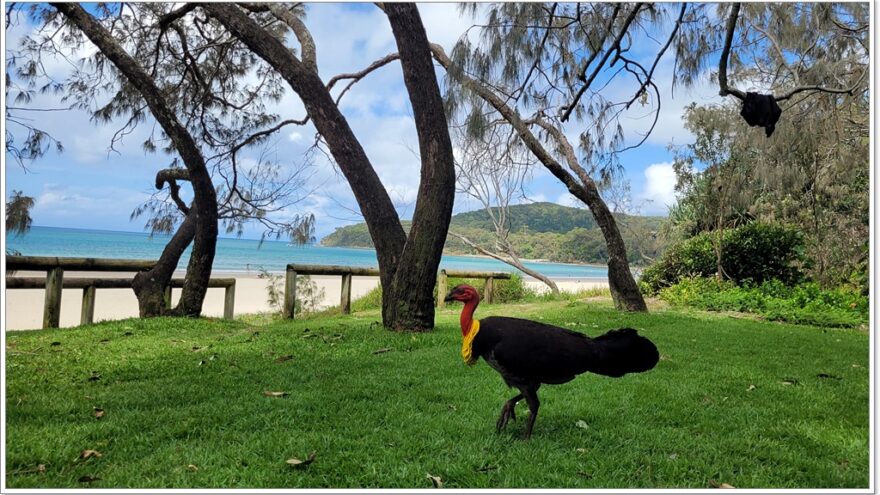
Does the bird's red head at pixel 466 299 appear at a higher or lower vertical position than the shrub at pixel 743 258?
lower

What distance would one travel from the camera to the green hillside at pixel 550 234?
189 inches

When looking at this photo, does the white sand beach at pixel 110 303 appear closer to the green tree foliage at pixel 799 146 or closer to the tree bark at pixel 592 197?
the tree bark at pixel 592 197

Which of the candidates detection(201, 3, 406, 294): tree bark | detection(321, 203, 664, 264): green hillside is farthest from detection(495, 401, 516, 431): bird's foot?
detection(201, 3, 406, 294): tree bark

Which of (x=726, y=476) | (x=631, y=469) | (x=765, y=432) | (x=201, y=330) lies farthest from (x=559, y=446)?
(x=201, y=330)

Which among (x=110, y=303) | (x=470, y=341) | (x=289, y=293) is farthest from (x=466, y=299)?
(x=110, y=303)

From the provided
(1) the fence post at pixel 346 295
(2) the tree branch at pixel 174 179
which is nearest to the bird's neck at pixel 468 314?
(1) the fence post at pixel 346 295

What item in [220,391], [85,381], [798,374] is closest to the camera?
[220,391]

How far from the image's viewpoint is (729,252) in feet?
34.1

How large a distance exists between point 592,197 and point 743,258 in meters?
5.07

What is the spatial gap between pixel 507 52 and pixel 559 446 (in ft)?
9.66

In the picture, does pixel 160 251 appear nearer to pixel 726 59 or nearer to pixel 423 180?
pixel 423 180

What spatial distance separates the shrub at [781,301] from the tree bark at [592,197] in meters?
2.31

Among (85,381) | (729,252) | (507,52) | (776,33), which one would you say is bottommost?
(85,381)

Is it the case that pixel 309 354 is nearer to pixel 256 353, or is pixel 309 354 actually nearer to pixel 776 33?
pixel 256 353
